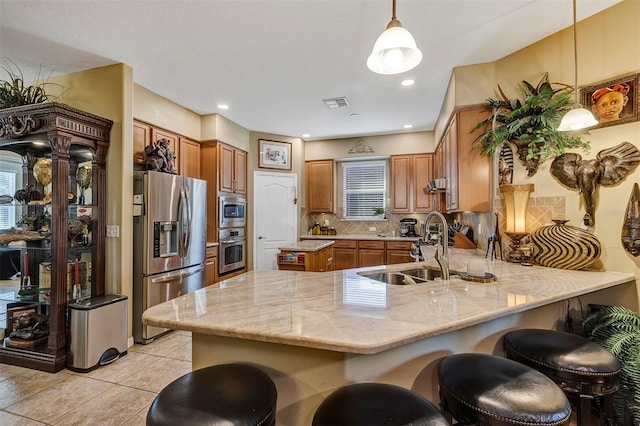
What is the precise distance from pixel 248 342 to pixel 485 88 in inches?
119

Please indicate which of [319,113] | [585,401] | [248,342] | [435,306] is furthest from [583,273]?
[319,113]

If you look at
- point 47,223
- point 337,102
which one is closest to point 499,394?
point 337,102

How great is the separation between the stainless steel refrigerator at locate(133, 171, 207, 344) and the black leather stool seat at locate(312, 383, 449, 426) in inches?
107

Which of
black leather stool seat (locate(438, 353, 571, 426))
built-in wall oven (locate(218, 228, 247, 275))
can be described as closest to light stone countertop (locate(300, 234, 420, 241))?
built-in wall oven (locate(218, 228, 247, 275))

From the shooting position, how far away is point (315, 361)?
1.25 m

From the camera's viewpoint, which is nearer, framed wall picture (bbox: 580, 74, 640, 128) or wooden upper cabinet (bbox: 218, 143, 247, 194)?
framed wall picture (bbox: 580, 74, 640, 128)

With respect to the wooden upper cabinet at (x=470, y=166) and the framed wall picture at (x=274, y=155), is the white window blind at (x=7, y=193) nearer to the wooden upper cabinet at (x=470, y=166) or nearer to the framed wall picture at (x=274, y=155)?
the framed wall picture at (x=274, y=155)

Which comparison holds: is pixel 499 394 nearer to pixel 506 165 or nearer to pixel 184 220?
pixel 506 165

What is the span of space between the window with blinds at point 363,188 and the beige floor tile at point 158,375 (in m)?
3.99

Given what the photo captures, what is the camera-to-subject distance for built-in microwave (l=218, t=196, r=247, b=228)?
14.8ft

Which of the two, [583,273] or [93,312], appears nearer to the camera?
[583,273]

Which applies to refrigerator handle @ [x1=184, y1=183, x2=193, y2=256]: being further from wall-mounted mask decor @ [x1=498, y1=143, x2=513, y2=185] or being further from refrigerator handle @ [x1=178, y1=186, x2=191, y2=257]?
wall-mounted mask decor @ [x1=498, y1=143, x2=513, y2=185]

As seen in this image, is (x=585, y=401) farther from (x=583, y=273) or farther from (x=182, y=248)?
(x=182, y=248)

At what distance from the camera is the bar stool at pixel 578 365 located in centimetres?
133
